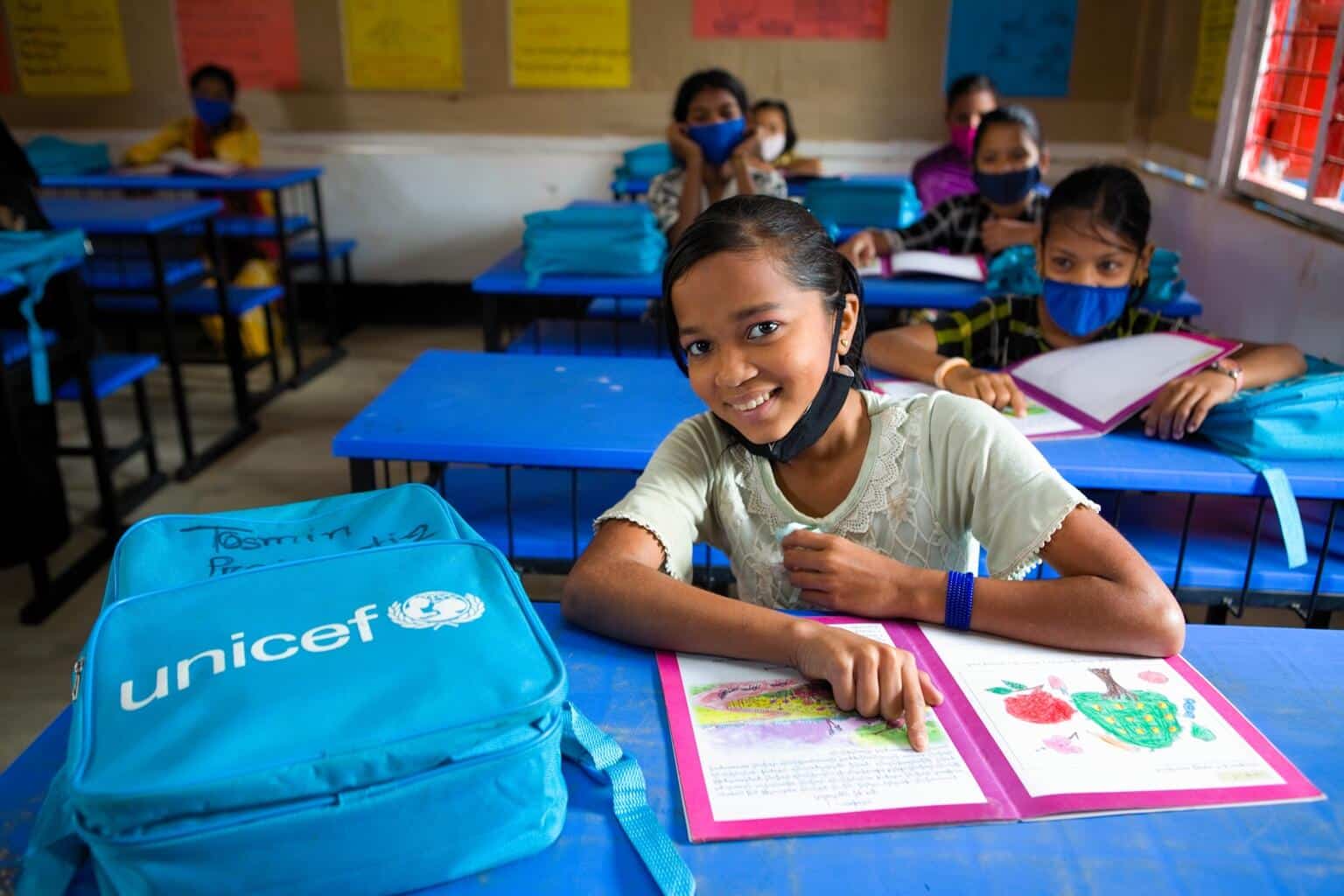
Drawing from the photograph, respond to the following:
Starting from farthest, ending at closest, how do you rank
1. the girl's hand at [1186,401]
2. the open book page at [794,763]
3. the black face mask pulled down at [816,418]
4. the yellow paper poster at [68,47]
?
1. the yellow paper poster at [68,47]
2. the girl's hand at [1186,401]
3. the black face mask pulled down at [816,418]
4. the open book page at [794,763]

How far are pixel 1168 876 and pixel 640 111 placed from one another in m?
4.88

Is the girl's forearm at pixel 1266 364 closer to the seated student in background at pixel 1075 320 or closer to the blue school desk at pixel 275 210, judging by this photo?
the seated student in background at pixel 1075 320

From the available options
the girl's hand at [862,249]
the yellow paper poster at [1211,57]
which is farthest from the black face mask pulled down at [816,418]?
the yellow paper poster at [1211,57]

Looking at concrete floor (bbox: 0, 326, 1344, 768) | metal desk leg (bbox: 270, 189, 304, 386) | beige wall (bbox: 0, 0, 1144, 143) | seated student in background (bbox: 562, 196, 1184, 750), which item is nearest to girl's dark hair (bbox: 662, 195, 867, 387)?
seated student in background (bbox: 562, 196, 1184, 750)

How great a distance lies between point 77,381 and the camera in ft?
9.44

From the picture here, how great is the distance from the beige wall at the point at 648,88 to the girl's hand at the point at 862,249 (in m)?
2.26

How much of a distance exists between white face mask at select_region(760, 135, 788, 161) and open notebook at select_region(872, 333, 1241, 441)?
2.54 m

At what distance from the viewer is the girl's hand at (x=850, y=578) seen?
1023 millimetres

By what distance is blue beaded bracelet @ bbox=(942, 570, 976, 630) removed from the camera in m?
1.00

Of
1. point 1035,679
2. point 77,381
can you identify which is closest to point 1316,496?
point 1035,679

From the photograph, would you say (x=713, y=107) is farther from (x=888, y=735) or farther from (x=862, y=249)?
(x=888, y=735)

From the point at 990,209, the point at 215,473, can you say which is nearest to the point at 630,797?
the point at 990,209

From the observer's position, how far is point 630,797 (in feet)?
2.50

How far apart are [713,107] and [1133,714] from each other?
264 centimetres
